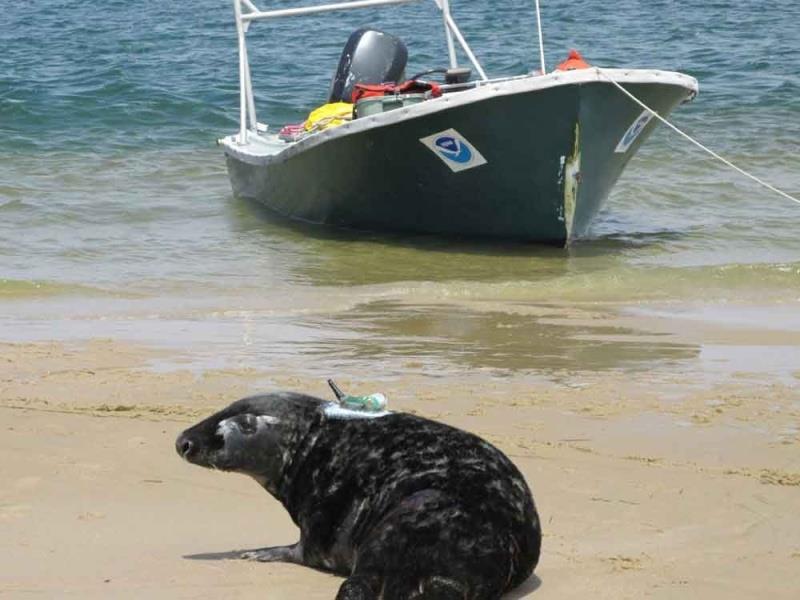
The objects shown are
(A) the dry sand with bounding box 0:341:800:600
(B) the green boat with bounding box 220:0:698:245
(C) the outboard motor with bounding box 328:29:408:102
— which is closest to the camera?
(A) the dry sand with bounding box 0:341:800:600

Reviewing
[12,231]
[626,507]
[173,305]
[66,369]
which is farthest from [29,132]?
[626,507]

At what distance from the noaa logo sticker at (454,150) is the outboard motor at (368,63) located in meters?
2.26

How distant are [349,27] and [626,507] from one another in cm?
1952

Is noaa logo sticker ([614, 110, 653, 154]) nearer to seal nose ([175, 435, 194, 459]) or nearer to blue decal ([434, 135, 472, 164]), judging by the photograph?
blue decal ([434, 135, 472, 164])

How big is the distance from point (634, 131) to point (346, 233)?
2345 mm

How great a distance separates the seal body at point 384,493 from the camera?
10.8 feet

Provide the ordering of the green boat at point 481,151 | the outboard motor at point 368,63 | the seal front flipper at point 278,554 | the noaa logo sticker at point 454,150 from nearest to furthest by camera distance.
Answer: the seal front flipper at point 278,554 < the green boat at point 481,151 < the noaa logo sticker at point 454,150 < the outboard motor at point 368,63

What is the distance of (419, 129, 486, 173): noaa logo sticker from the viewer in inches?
390

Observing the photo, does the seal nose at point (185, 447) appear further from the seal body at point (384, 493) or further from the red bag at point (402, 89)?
the red bag at point (402, 89)

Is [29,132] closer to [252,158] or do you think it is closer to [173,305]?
[252,158]

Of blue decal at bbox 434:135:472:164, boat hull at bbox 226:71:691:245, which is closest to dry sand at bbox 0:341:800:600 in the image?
boat hull at bbox 226:71:691:245

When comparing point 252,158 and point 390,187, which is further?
point 252,158

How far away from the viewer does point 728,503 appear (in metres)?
4.31

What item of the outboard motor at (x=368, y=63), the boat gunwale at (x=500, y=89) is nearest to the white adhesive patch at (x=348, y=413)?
the boat gunwale at (x=500, y=89)
